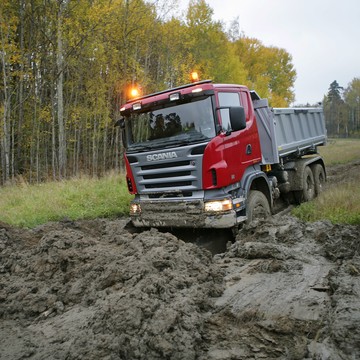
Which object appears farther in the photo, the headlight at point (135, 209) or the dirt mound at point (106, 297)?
the headlight at point (135, 209)

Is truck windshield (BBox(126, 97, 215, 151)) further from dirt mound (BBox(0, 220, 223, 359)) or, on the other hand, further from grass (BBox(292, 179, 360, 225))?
grass (BBox(292, 179, 360, 225))

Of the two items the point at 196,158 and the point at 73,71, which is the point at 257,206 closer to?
the point at 196,158

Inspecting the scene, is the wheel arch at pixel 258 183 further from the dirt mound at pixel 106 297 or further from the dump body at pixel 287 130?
the dirt mound at pixel 106 297

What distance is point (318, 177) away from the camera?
34.2 feet

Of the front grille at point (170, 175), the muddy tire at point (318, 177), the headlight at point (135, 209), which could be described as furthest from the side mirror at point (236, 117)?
the muddy tire at point (318, 177)

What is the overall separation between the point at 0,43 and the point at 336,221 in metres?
13.9

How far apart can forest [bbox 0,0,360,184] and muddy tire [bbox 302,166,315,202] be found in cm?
962

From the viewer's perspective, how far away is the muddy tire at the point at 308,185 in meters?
9.27

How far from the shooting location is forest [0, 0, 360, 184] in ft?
49.5

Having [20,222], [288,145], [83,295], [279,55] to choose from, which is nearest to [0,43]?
[20,222]

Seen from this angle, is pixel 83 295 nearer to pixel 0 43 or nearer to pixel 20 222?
pixel 20 222

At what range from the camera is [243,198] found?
6.00 meters

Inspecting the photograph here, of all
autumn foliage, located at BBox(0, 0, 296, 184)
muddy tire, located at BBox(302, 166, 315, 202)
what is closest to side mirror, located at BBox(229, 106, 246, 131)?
muddy tire, located at BBox(302, 166, 315, 202)

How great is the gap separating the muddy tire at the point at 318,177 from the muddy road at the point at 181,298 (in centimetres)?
512
